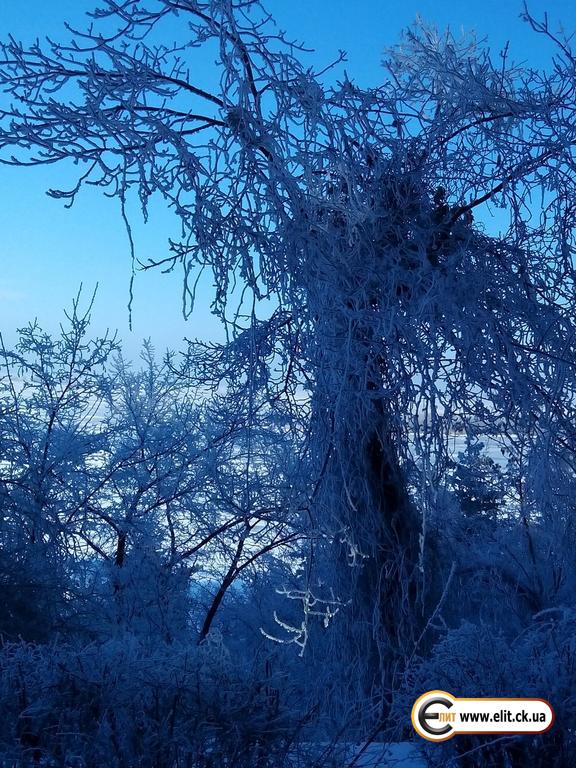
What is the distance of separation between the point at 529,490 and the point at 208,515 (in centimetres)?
774

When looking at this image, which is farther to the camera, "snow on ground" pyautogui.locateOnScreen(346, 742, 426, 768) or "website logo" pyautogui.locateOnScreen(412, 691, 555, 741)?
"snow on ground" pyautogui.locateOnScreen(346, 742, 426, 768)

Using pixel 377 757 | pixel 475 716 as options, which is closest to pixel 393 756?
pixel 377 757

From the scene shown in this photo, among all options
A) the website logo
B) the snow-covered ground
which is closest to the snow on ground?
the snow-covered ground

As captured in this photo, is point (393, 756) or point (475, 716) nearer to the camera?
point (475, 716)

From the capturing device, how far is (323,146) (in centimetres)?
506

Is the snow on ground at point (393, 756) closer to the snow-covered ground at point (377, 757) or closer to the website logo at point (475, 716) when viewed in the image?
the snow-covered ground at point (377, 757)

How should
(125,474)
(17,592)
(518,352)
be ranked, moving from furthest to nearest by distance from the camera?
(125,474) < (17,592) < (518,352)

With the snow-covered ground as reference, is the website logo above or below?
above

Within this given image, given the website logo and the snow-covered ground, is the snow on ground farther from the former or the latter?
the website logo

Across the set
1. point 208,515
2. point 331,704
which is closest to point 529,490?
point 331,704

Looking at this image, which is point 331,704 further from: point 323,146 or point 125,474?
point 125,474

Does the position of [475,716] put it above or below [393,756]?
above

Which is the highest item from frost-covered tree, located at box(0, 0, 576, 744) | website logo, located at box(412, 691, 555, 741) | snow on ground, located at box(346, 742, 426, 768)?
frost-covered tree, located at box(0, 0, 576, 744)

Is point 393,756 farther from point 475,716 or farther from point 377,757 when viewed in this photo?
point 475,716
